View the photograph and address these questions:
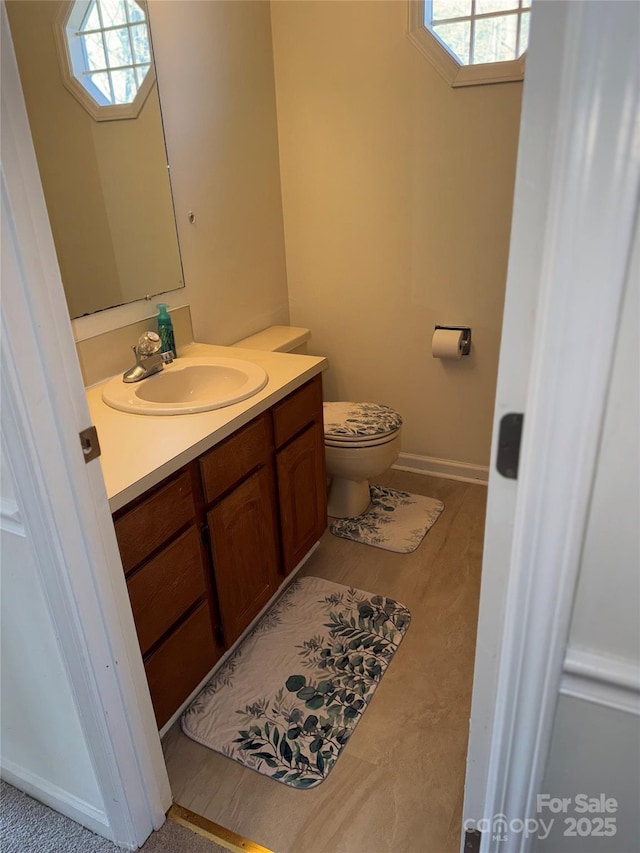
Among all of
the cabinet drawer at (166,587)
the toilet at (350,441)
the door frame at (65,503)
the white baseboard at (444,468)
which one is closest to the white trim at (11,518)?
the door frame at (65,503)

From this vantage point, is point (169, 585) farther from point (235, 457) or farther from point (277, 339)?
point (277, 339)

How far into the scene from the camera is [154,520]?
1333 mm

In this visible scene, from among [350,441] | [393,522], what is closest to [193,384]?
[350,441]

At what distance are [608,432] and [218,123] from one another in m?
2.05

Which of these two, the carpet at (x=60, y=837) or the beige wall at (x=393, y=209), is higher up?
the beige wall at (x=393, y=209)

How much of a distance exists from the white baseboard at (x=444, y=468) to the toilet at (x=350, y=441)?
0.45 m

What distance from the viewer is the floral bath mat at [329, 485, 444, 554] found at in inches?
92.7

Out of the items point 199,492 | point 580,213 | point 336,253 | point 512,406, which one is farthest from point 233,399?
point 336,253

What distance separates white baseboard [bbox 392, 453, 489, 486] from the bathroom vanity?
1.01 meters

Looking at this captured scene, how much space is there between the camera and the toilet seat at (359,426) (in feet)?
7.46

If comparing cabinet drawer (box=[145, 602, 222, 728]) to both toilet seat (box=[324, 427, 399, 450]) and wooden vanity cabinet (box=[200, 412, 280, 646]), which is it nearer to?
wooden vanity cabinet (box=[200, 412, 280, 646])

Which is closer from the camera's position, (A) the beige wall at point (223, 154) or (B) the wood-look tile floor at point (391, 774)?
(B) the wood-look tile floor at point (391, 774)

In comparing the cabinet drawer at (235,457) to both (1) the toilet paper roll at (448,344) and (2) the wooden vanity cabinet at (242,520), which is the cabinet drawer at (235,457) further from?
(1) the toilet paper roll at (448,344)

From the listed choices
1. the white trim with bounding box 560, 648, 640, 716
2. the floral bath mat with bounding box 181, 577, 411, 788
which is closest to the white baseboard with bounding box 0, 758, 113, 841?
the floral bath mat with bounding box 181, 577, 411, 788
